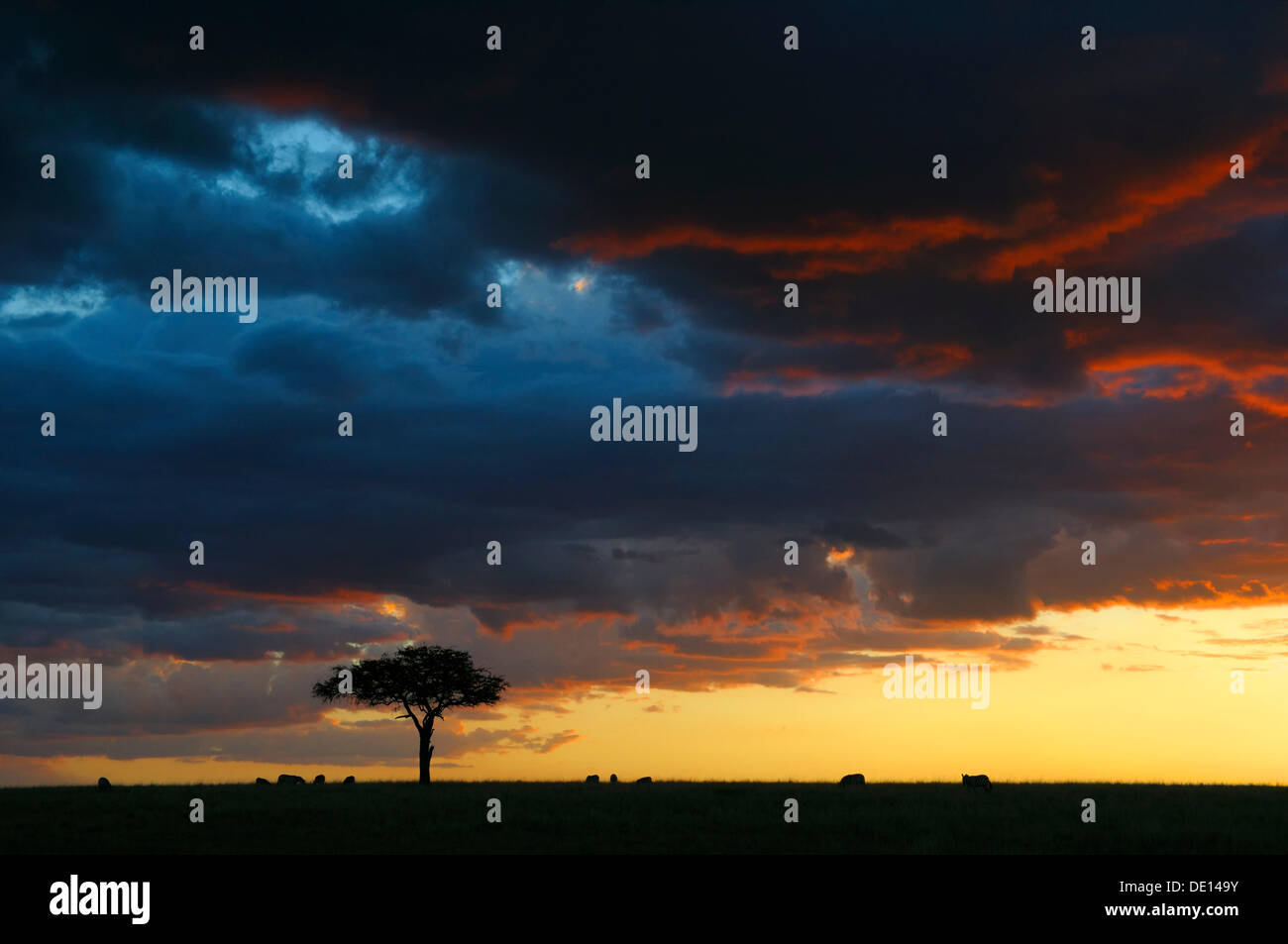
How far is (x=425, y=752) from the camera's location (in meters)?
74.9

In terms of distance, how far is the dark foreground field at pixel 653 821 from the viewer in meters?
39.4

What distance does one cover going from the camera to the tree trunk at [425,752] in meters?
72.9

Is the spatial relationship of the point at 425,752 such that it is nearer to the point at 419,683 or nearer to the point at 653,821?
the point at 419,683

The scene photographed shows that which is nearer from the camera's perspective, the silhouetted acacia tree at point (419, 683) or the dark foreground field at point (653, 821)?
the dark foreground field at point (653, 821)

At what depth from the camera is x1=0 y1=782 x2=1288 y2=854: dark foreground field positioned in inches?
1550

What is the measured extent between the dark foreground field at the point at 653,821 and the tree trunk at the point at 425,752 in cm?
1378

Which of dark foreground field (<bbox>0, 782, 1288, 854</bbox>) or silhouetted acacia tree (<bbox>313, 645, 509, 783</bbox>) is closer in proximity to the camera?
dark foreground field (<bbox>0, 782, 1288, 854</bbox>)

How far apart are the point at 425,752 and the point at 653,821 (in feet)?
111

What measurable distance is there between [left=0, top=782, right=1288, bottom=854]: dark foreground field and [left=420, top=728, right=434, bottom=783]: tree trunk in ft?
45.2

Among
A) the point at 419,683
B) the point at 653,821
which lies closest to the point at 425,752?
the point at 419,683

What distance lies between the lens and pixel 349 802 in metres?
51.1
